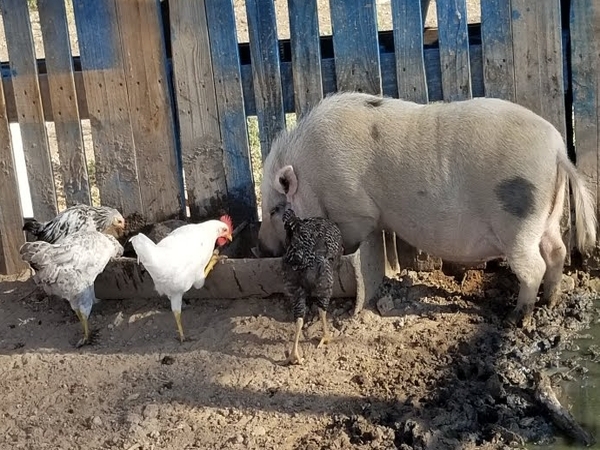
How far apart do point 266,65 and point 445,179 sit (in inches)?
55.9

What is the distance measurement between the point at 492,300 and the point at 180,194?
2.15 meters

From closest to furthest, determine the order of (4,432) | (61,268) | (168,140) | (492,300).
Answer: (4,432) → (61,268) → (492,300) → (168,140)

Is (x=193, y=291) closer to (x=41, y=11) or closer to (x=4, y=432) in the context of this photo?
(x=4, y=432)

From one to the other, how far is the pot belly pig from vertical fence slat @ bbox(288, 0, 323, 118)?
27 cm

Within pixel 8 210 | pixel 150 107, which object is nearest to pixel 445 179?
pixel 150 107

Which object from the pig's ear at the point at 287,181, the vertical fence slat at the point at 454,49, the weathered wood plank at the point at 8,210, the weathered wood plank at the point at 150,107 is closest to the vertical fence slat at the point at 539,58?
the vertical fence slat at the point at 454,49

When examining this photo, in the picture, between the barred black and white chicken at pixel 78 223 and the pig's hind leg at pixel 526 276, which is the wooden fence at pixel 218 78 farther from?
the pig's hind leg at pixel 526 276

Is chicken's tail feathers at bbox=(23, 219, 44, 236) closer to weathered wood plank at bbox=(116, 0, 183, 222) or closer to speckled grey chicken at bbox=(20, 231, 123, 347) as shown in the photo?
speckled grey chicken at bbox=(20, 231, 123, 347)

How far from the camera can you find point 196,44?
5965 millimetres

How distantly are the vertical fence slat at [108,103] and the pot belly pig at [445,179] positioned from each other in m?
1.09

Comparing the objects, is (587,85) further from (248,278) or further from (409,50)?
(248,278)

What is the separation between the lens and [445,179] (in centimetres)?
531

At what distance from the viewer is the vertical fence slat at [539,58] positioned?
558 cm

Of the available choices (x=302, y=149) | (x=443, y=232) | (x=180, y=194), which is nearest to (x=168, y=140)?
(x=180, y=194)
